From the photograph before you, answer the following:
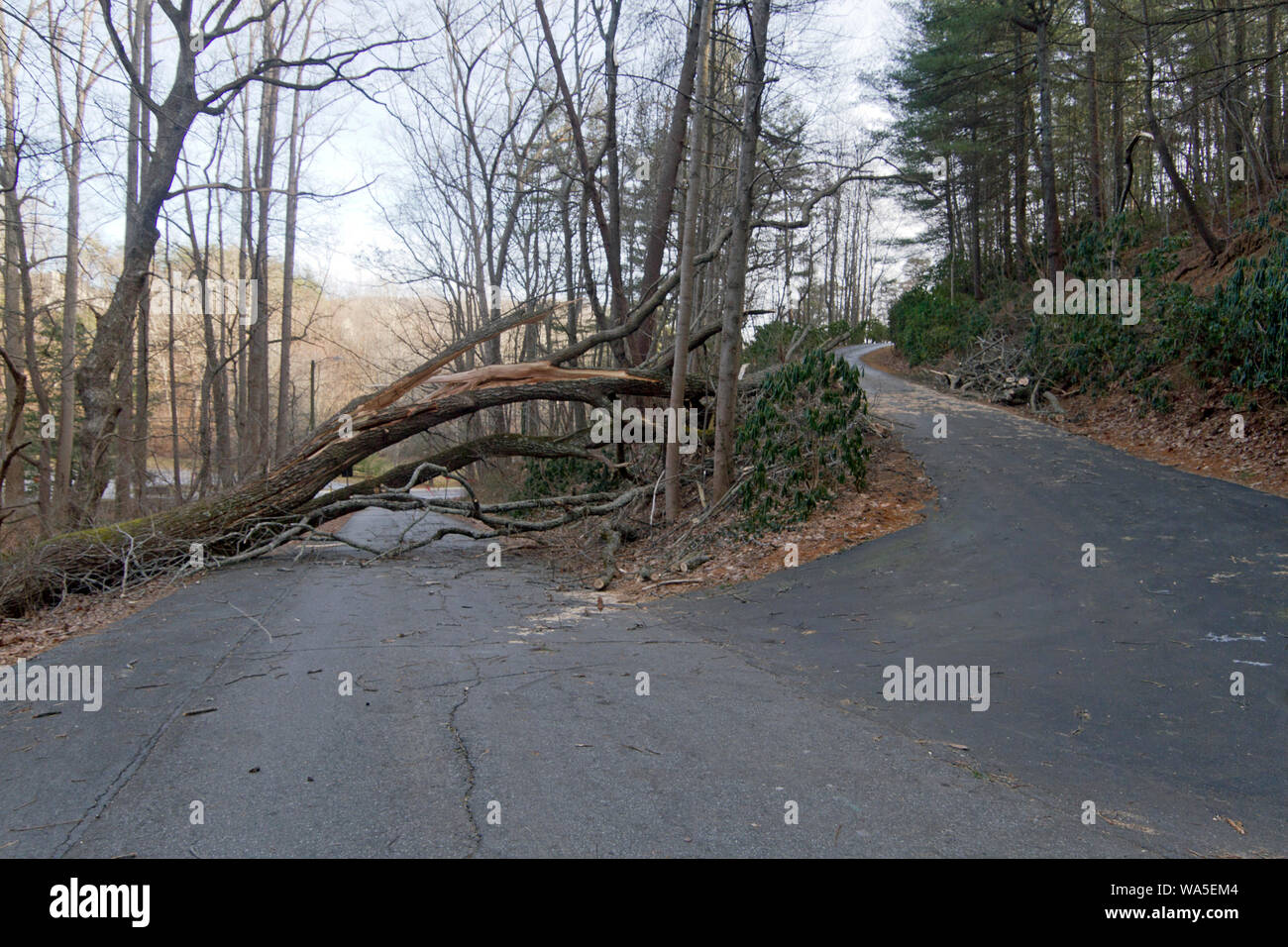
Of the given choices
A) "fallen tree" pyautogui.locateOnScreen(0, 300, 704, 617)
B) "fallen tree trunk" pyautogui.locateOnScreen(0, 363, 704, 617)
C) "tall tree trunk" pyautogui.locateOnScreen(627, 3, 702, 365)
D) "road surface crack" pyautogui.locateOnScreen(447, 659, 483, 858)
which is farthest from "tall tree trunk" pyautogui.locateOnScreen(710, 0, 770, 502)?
"road surface crack" pyautogui.locateOnScreen(447, 659, 483, 858)

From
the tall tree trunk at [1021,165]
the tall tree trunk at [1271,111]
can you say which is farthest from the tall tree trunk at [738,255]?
the tall tree trunk at [1021,165]

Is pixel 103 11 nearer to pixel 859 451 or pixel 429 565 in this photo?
pixel 429 565

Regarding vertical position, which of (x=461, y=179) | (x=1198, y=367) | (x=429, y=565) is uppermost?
(x=461, y=179)

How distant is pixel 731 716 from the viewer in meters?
4.86

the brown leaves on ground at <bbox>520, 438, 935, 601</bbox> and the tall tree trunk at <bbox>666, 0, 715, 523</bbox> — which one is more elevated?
the tall tree trunk at <bbox>666, 0, 715, 523</bbox>

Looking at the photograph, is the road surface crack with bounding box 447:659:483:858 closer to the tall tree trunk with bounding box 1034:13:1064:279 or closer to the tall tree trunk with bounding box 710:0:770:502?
the tall tree trunk with bounding box 710:0:770:502

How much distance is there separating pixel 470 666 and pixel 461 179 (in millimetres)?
26099

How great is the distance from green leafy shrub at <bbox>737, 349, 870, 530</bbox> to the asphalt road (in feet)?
5.03

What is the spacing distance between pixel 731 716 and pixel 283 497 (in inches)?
376

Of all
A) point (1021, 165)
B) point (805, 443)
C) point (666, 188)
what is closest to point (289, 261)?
point (666, 188)

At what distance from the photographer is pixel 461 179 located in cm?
2845

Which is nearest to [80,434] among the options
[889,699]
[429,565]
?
[429,565]

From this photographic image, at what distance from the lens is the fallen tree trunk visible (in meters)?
9.59

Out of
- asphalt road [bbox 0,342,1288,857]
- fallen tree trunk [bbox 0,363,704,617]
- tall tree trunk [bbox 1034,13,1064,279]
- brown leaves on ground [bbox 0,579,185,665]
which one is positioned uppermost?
tall tree trunk [bbox 1034,13,1064,279]
